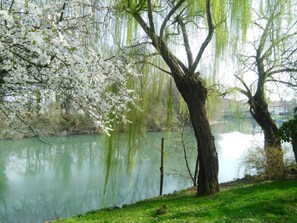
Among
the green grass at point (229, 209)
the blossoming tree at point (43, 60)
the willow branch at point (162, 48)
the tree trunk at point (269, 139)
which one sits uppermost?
the willow branch at point (162, 48)

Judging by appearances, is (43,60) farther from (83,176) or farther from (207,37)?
(83,176)

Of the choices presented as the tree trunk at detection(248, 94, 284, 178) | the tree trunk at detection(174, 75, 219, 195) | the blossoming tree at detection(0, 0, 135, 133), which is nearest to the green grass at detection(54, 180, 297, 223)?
the tree trunk at detection(174, 75, 219, 195)

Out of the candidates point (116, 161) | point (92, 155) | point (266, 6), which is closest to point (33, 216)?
point (116, 161)

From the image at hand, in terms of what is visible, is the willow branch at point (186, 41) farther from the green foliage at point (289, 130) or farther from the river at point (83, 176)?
the green foliage at point (289, 130)

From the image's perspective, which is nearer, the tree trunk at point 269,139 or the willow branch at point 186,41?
the willow branch at point 186,41

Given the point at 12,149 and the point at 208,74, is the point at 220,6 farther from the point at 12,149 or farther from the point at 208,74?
the point at 12,149

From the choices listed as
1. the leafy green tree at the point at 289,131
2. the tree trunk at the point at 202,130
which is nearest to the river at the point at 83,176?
the tree trunk at the point at 202,130

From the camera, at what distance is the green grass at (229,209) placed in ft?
14.1

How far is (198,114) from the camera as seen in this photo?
5.95m

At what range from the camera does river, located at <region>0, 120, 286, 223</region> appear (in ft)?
27.3

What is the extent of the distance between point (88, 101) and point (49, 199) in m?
8.03

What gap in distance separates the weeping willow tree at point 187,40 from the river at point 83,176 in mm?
1461

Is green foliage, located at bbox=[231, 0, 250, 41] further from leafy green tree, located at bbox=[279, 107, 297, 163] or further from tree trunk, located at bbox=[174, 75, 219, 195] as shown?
leafy green tree, located at bbox=[279, 107, 297, 163]

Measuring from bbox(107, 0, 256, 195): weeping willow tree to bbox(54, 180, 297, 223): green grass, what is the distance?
649mm
